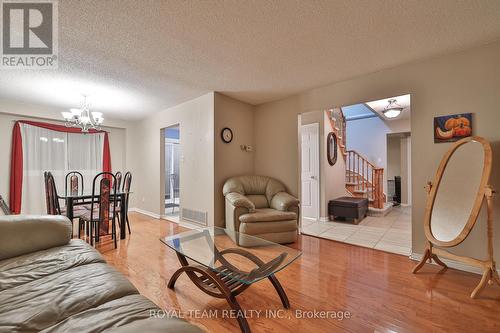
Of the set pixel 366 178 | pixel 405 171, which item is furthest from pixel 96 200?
pixel 405 171

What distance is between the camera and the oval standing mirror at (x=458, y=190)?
6.67ft

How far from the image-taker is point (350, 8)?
1778 mm

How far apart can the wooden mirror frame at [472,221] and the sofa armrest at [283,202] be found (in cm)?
161

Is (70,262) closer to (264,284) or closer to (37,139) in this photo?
(264,284)

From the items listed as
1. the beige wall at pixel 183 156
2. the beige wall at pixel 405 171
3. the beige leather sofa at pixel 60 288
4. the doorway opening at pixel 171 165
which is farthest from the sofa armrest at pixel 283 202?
the beige wall at pixel 405 171

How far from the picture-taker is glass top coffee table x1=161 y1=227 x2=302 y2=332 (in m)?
1.54

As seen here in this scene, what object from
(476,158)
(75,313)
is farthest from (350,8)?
(75,313)

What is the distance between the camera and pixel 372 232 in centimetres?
383

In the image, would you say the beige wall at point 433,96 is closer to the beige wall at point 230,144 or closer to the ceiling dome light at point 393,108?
the beige wall at point 230,144

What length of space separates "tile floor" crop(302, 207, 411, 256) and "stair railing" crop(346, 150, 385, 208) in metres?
0.71

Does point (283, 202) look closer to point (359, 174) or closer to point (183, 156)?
point (183, 156)

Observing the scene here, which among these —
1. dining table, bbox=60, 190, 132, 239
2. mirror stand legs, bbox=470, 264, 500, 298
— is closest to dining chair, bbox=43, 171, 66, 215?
dining table, bbox=60, 190, 132, 239

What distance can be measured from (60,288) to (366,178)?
6.76 meters

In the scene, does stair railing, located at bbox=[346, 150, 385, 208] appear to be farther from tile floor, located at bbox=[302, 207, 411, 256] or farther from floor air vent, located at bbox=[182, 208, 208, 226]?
floor air vent, located at bbox=[182, 208, 208, 226]
